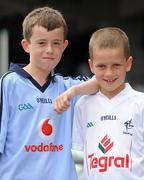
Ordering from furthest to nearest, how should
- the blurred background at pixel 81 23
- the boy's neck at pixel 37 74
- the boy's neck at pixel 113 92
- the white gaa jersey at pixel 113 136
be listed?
1. the blurred background at pixel 81 23
2. the boy's neck at pixel 37 74
3. the boy's neck at pixel 113 92
4. the white gaa jersey at pixel 113 136

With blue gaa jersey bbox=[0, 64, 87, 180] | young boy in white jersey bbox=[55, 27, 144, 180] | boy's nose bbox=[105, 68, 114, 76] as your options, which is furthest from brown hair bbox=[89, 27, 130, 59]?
blue gaa jersey bbox=[0, 64, 87, 180]

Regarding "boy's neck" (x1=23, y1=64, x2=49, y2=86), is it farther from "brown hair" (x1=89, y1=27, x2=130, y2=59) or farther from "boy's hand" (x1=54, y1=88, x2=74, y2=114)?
"brown hair" (x1=89, y1=27, x2=130, y2=59)

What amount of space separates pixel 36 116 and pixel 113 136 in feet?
1.27

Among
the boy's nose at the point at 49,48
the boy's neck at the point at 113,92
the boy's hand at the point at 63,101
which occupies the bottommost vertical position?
the boy's hand at the point at 63,101

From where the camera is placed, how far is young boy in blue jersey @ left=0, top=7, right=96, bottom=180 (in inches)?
101

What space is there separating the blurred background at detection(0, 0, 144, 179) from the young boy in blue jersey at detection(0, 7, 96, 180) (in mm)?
8989

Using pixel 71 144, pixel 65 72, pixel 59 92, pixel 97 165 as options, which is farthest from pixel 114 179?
pixel 65 72

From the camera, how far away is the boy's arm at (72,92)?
98.1 inches

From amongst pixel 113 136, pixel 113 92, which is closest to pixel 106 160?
pixel 113 136

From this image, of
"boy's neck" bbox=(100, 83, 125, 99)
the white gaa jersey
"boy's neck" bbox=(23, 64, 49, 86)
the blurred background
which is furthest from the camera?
the blurred background

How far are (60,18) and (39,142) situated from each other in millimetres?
617

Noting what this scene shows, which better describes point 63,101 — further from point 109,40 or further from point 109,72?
point 109,40

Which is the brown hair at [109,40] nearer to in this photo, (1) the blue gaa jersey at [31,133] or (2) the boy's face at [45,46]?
(2) the boy's face at [45,46]

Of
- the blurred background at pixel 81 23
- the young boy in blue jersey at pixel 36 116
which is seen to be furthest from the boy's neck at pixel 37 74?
the blurred background at pixel 81 23
